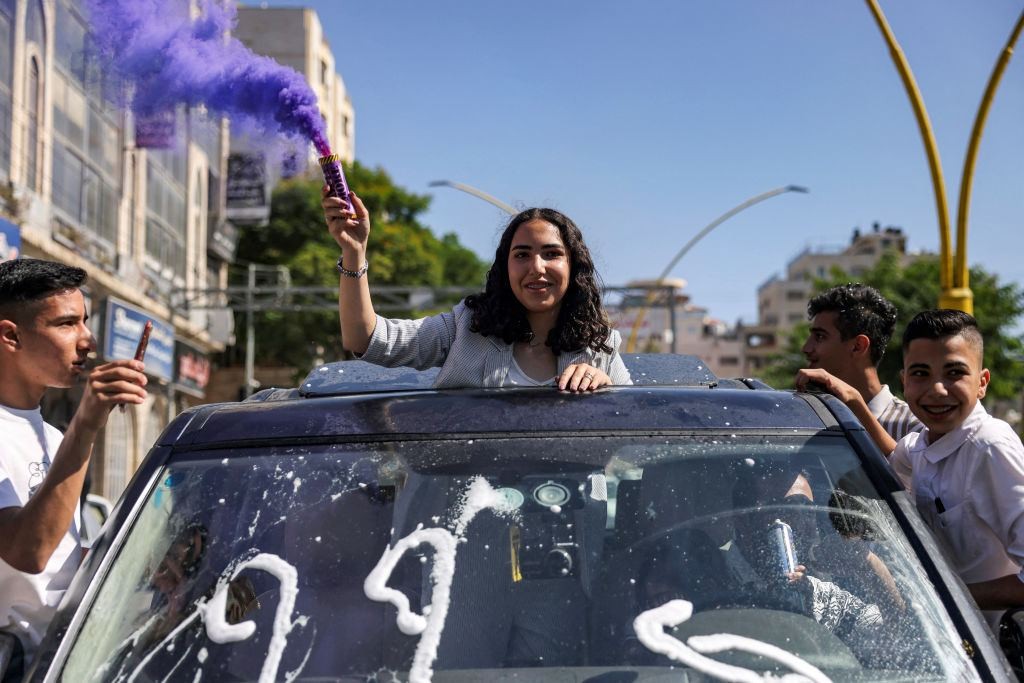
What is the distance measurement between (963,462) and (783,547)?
720 mm

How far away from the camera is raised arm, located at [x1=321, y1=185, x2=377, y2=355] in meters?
3.08

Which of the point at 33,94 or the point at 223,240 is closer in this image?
the point at 33,94

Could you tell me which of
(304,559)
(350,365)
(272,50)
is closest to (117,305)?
(350,365)

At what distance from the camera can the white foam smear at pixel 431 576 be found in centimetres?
204

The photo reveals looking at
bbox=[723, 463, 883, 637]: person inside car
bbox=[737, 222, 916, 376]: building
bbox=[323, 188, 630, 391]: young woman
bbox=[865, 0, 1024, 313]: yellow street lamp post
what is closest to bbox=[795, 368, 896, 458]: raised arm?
bbox=[323, 188, 630, 391]: young woman

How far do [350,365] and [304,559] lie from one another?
1.54 m

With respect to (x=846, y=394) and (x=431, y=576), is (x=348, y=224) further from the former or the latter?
(x=846, y=394)

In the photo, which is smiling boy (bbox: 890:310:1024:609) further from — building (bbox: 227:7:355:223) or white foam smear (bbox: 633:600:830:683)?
building (bbox: 227:7:355:223)

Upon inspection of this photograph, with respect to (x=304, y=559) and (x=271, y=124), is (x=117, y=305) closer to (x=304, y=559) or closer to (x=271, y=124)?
(x=271, y=124)

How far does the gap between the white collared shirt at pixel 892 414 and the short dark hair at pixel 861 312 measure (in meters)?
0.18

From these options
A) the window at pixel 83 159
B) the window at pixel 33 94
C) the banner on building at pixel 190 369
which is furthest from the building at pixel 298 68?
the window at pixel 33 94

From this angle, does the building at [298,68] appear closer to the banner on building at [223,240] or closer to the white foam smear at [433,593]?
the banner on building at [223,240]

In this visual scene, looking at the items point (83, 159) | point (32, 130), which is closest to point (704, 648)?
point (32, 130)

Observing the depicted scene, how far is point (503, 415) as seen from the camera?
2.45 meters
